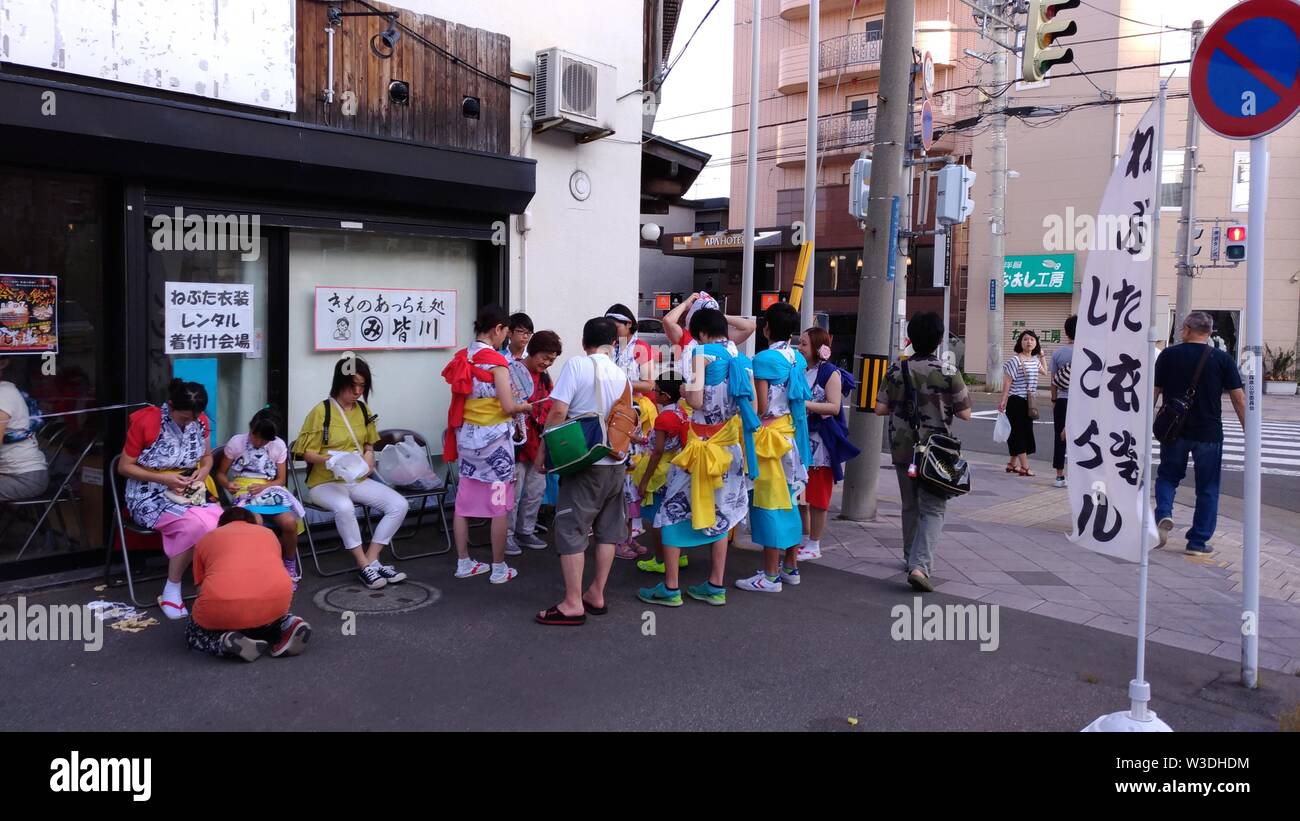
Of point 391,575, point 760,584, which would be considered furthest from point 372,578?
point 760,584

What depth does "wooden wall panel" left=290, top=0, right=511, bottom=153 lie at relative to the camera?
6445 mm

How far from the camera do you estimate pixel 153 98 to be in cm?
554

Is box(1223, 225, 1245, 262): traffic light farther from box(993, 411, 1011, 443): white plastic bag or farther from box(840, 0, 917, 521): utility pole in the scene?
box(840, 0, 917, 521): utility pole

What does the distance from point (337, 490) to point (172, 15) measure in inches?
123

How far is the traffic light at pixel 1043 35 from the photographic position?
10.4 meters

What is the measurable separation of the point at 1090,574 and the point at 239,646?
5639mm

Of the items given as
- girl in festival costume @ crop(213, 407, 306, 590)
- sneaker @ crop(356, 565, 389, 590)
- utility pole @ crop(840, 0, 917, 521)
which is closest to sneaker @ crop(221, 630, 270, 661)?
girl in festival costume @ crop(213, 407, 306, 590)

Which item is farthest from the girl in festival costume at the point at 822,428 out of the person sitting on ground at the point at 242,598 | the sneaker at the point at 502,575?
the person sitting on ground at the point at 242,598

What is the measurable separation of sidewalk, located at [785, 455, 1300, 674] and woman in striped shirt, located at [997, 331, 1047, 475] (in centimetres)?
216

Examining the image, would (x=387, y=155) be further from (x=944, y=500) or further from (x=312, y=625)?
(x=944, y=500)

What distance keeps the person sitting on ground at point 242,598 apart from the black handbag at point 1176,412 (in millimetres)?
6460

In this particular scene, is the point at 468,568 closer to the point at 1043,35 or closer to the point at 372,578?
the point at 372,578

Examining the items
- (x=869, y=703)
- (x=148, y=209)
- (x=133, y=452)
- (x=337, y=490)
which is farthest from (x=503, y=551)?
(x=148, y=209)

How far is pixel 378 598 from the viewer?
5.71m
